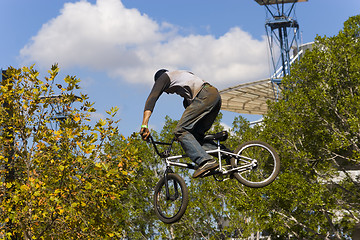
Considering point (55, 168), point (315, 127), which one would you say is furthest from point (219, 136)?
point (315, 127)

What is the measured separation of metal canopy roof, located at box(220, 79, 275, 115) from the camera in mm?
48344

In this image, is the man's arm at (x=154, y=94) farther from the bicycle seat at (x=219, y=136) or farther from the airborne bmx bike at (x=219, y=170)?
the bicycle seat at (x=219, y=136)

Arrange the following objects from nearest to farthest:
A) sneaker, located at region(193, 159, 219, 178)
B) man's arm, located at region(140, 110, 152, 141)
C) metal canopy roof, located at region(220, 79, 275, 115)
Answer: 1. sneaker, located at region(193, 159, 219, 178)
2. man's arm, located at region(140, 110, 152, 141)
3. metal canopy roof, located at region(220, 79, 275, 115)

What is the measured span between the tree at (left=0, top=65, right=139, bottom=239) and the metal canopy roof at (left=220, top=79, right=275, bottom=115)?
35203 millimetres

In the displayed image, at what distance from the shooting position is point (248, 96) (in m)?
51.3

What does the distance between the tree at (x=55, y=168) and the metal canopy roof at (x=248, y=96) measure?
35.2 m

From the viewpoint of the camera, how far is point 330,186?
32.1 m

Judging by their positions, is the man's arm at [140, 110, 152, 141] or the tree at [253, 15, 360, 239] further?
the tree at [253, 15, 360, 239]

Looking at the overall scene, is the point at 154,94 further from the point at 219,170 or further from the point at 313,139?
the point at 313,139

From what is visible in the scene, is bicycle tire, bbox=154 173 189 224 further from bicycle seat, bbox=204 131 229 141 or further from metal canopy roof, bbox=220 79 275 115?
metal canopy roof, bbox=220 79 275 115

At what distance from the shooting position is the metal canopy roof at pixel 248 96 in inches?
1903

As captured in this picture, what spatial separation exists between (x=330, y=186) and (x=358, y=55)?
28.3ft

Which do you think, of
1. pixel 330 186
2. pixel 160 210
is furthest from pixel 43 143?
pixel 330 186

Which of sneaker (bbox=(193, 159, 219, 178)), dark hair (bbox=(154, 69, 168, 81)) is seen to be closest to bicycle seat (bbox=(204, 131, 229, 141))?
sneaker (bbox=(193, 159, 219, 178))
